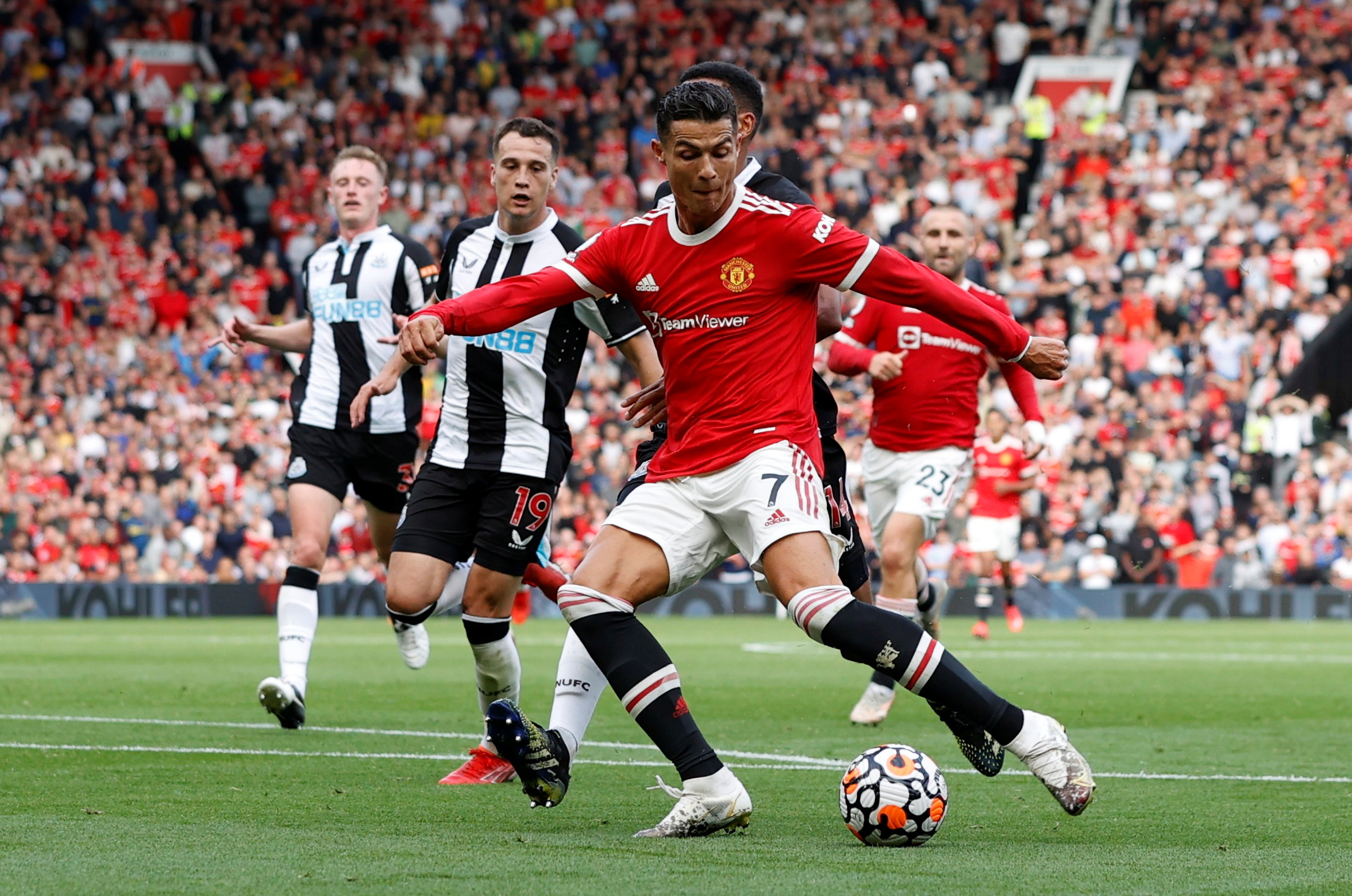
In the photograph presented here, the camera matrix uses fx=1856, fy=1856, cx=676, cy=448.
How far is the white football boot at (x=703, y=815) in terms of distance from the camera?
527 cm

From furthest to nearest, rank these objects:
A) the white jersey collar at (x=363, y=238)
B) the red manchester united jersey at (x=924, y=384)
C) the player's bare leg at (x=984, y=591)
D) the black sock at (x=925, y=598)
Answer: the player's bare leg at (x=984, y=591) → the black sock at (x=925, y=598) → the red manchester united jersey at (x=924, y=384) → the white jersey collar at (x=363, y=238)

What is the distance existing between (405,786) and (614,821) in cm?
111

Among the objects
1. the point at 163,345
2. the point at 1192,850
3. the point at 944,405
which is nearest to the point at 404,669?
the point at 944,405

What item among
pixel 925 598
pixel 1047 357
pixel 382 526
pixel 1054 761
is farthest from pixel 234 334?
pixel 1054 761

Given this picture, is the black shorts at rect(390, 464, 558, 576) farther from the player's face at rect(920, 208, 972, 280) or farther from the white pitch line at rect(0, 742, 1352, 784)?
the player's face at rect(920, 208, 972, 280)

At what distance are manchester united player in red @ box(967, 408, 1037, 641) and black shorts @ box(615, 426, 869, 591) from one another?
1094 centimetres

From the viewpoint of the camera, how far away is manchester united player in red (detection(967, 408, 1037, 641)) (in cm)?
1819

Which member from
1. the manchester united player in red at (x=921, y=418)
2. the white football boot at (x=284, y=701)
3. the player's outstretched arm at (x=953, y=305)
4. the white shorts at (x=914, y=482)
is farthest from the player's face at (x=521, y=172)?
the white shorts at (x=914, y=482)

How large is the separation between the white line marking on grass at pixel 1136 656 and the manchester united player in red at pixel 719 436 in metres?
9.24

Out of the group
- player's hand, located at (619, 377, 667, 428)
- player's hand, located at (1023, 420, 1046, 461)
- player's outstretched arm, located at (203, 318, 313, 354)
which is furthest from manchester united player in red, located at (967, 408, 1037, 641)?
player's hand, located at (619, 377, 667, 428)

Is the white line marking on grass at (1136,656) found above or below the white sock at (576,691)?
below

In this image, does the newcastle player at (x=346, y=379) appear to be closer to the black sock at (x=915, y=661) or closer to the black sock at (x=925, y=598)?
the black sock at (x=925, y=598)

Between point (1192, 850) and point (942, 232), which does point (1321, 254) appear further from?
point (1192, 850)

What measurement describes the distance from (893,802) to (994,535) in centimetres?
1351
